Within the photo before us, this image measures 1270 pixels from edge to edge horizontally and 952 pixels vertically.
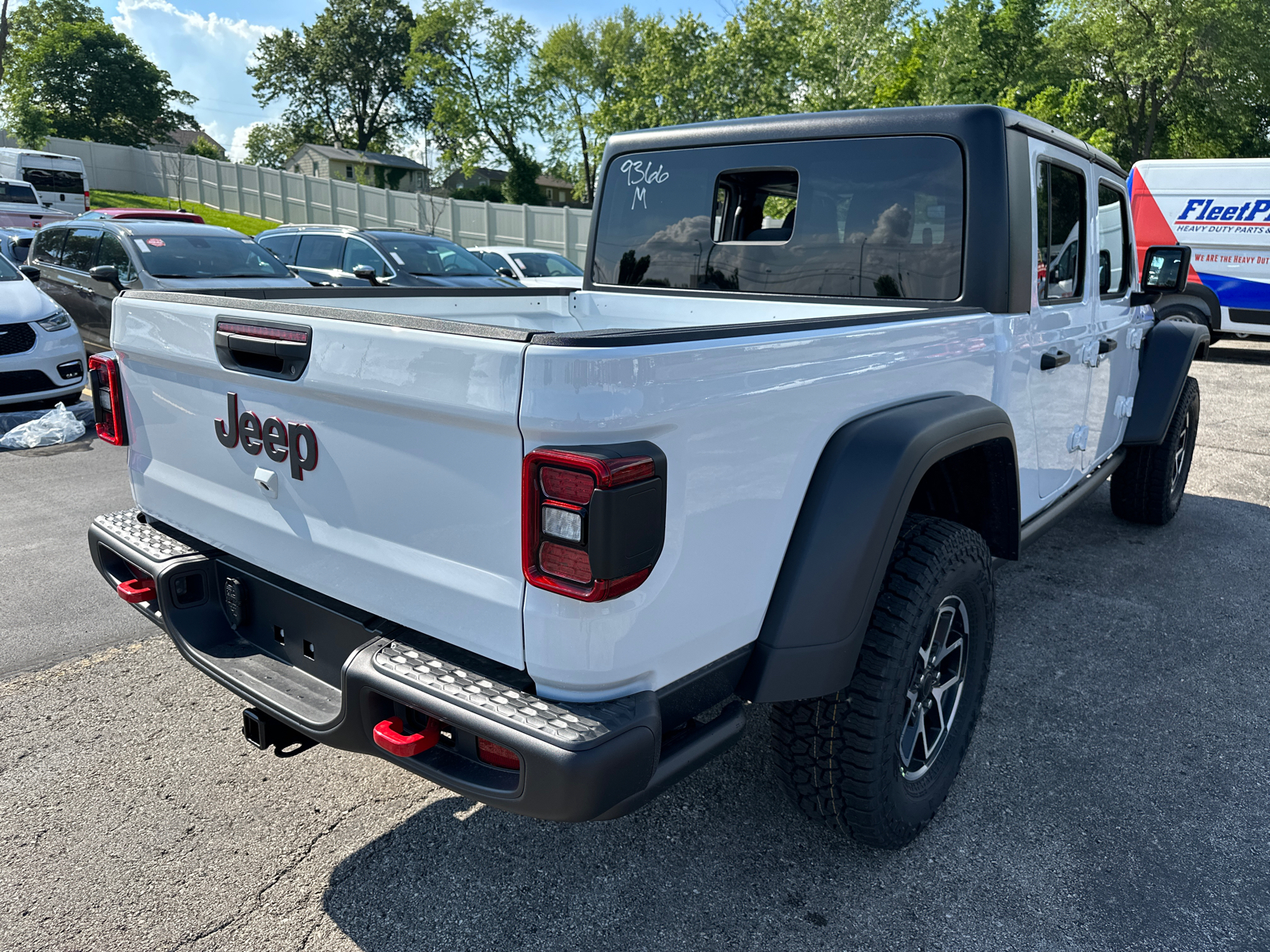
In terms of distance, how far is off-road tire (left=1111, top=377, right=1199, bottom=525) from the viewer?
5.41 meters

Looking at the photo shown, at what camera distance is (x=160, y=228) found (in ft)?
30.8

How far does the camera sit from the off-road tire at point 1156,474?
5414mm

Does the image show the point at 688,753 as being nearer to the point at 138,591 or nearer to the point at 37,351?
the point at 138,591

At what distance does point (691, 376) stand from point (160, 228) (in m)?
9.41

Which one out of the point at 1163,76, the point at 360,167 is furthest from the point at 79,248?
the point at 360,167

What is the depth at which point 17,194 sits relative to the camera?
23.4 metres

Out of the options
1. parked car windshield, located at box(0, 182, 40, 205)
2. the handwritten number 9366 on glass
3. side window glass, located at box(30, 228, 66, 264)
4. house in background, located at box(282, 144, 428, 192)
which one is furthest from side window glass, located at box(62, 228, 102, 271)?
house in background, located at box(282, 144, 428, 192)

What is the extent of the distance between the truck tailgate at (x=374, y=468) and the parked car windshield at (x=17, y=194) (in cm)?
2588

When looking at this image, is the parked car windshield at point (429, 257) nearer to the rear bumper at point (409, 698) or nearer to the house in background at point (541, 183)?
Answer: the rear bumper at point (409, 698)

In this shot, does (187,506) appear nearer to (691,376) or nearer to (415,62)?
(691,376)

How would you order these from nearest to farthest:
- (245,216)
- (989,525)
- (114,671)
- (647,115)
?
(989,525) → (114,671) → (245,216) → (647,115)

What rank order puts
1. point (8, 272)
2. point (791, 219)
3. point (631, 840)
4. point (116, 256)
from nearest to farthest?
point (631, 840), point (791, 219), point (8, 272), point (116, 256)

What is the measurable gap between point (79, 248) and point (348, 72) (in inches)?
2540

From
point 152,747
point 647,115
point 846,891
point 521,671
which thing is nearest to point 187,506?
point 152,747
